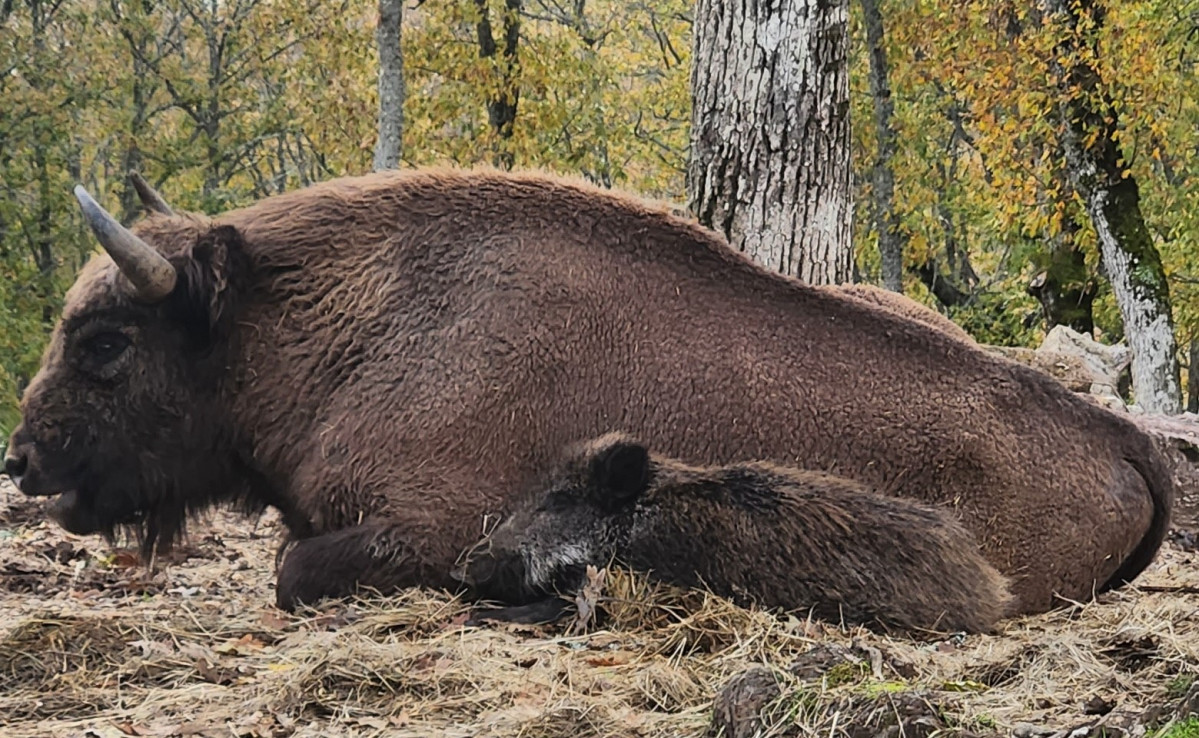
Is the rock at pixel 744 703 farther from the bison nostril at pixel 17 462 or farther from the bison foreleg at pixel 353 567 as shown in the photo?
the bison nostril at pixel 17 462

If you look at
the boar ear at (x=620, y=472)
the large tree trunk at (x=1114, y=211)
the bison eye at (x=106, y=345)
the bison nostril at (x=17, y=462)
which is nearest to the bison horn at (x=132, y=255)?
the bison eye at (x=106, y=345)

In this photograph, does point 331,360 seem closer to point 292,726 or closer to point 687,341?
point 687,341

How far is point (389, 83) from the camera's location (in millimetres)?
13188

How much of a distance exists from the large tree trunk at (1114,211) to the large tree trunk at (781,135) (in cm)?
1158

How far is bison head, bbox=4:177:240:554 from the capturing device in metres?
5.45

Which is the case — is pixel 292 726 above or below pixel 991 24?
below

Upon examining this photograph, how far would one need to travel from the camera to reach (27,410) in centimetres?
549

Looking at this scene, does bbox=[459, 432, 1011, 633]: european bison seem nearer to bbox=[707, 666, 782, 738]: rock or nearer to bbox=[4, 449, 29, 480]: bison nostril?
bbox=[707, 666, 782, 738]: rock

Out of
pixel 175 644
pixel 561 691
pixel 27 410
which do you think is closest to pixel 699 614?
pixel 561 691

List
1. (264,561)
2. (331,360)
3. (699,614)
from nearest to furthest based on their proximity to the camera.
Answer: (699,614) → (331,360) → (264,561)

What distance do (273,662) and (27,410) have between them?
2.13 meters

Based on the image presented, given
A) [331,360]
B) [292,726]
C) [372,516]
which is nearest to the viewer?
[292,726]

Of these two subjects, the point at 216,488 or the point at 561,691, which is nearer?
the point at 561,691

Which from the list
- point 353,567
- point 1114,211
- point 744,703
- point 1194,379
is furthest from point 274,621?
point 1194,379
